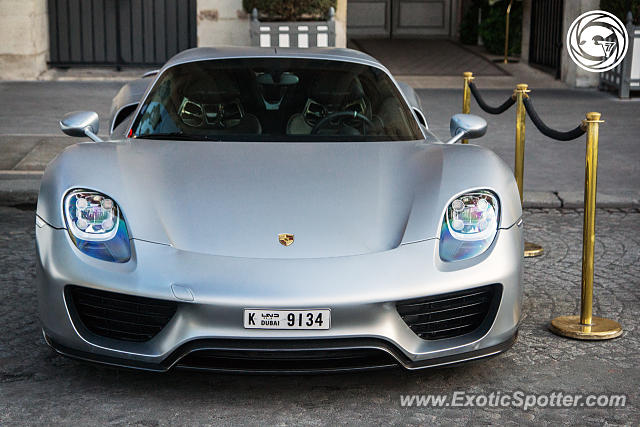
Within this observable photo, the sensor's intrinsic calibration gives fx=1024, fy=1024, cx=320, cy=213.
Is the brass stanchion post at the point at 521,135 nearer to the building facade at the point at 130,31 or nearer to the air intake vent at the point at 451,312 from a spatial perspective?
the air intake vent at the point at 451,312

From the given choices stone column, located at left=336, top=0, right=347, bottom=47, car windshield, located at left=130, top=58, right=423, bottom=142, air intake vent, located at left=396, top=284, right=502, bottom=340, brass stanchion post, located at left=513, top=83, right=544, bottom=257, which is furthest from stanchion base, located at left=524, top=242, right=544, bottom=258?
stone column, located at left=336, top=0, right=347, bottom=47

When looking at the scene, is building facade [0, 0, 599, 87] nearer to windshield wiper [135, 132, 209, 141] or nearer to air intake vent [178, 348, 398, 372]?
windshield wiper [135, 132, 209, 141]

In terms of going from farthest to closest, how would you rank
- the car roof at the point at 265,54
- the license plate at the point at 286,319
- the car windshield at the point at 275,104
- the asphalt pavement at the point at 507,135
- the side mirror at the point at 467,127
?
the asphalt pavement at the point at 507,135
the car roof at the point at 265,54
the side mirror at the point at 467,127
the car windshield at the point at 275,104
the license plate at the point at 286,319

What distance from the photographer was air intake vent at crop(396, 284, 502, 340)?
145 inches

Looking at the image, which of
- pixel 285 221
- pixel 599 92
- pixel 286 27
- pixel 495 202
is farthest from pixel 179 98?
pixel 599 92

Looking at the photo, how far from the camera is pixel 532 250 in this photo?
602 centimetres

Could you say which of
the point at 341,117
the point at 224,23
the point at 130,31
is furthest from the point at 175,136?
the point at 130,31

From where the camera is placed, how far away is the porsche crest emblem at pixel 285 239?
A: 148 inches

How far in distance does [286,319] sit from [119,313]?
0.62m

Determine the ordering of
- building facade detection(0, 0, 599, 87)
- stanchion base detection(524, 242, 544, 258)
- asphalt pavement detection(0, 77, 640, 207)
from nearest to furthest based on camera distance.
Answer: stanchion base detection(524, 242, 544, 258) < asphalt pavement detection(0, 77, 640, 207) < building facade detection(0, 0, 599, 87)

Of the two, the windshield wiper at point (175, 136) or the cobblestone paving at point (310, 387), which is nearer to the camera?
the cobblestone paving at point (310, 387)

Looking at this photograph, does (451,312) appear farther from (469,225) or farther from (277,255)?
(277,255)

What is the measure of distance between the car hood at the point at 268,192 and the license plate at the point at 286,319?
0.23 m

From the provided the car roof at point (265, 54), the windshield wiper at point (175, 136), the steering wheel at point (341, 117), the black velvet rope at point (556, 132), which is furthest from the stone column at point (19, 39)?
the steering wheel at point (341, 117)
